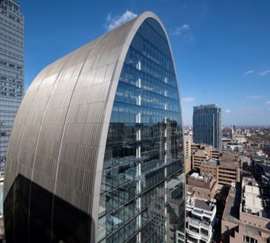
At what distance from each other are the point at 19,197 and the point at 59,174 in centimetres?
833

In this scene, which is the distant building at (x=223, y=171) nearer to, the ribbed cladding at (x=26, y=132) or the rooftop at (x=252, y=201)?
the rooftop at (x=252, y=201)

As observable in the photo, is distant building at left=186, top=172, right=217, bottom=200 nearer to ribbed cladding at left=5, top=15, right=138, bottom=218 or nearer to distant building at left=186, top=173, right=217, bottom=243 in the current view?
distant building at left=186, top=173, right=217, bottom=243

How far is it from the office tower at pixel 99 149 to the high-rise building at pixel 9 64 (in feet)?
183

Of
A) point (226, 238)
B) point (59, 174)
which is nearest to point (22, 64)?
point (59, 174)

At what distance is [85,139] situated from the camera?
12711 mm

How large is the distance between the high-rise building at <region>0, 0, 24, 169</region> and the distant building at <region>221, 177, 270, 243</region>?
231 feet

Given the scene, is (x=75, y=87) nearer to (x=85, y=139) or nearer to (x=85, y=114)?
(x=85, y=114)

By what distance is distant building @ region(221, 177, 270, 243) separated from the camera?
28.1m

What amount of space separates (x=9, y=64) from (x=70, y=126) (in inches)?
2918

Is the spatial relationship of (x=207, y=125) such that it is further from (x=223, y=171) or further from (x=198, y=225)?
(x=198, y=225)

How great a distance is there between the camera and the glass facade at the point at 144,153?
13.0 meters

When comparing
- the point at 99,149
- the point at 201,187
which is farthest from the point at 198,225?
the point at 99,149

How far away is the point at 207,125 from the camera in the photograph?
131250mm

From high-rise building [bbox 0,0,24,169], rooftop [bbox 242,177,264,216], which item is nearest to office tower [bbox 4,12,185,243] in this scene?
rooftop [bbox 242,177,264,216]
